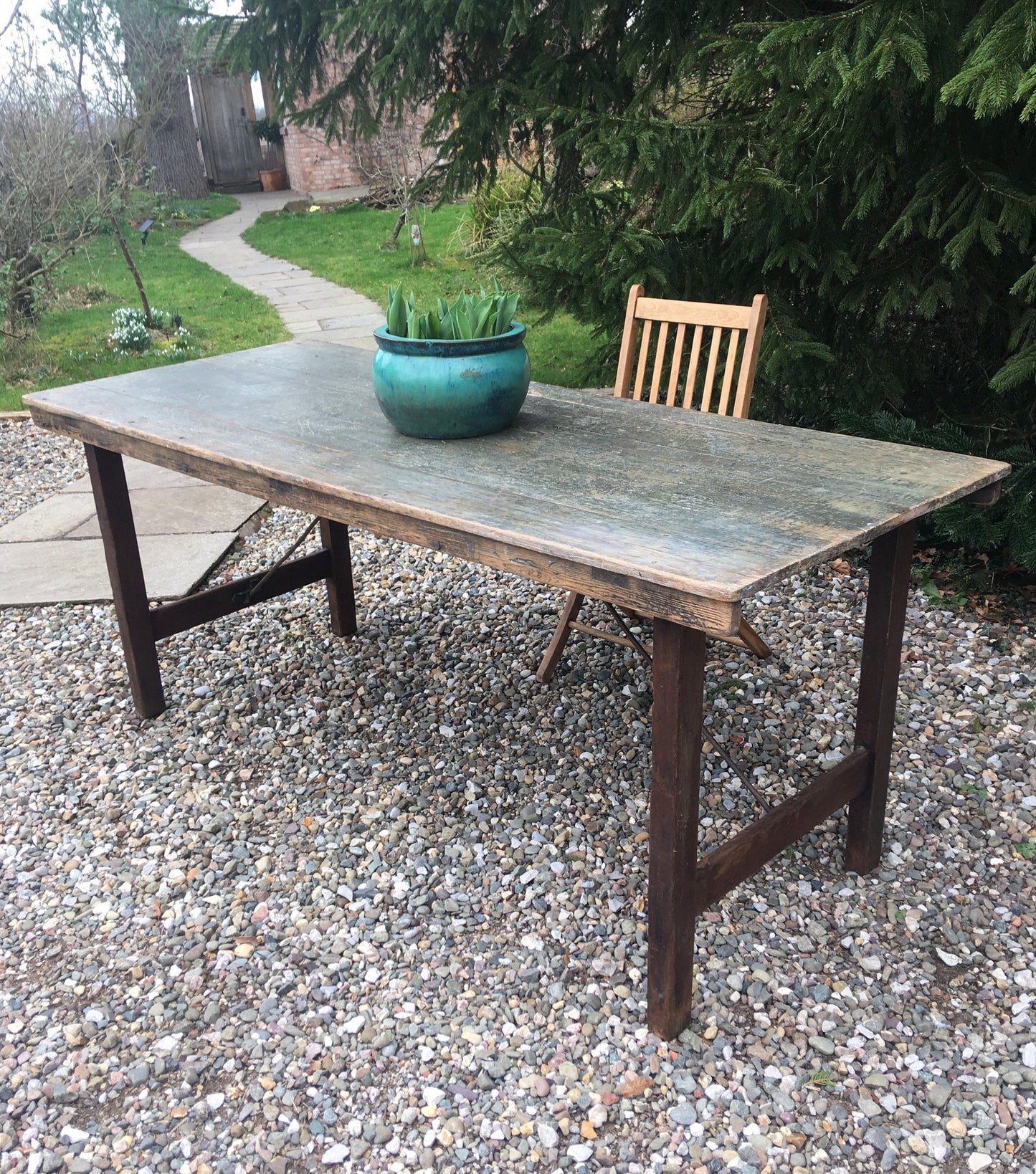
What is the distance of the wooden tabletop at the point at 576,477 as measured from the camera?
5.49 ft

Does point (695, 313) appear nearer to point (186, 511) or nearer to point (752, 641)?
point (752, 641)

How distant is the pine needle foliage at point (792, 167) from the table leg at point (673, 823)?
61.5 inches

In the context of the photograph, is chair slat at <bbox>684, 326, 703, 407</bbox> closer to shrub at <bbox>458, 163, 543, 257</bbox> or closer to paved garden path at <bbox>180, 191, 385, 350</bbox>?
paved garden path at <bbox>180, 191, 385, 350</bbox>

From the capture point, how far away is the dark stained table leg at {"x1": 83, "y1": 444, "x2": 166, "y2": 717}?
2945 mm

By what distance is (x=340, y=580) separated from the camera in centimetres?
356

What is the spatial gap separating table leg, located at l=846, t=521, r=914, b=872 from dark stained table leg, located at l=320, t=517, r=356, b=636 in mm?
1839

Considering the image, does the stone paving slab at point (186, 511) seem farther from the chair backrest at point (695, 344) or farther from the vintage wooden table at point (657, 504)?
the chair backrest at point (695, 344)

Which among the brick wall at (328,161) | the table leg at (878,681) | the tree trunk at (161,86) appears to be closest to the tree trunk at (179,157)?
the tree trunk at (161,86)

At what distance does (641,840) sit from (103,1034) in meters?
1.24

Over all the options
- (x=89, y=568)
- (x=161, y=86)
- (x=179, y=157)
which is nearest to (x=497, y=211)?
(x=89, y=568)

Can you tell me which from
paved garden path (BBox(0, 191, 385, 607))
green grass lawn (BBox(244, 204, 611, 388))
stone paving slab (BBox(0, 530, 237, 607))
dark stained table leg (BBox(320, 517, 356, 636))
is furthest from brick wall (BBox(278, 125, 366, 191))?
dark stained table leg (BBox(320, 517, 356, 636))

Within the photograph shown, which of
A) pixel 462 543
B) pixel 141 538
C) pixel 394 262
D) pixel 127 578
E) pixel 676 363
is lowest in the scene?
pixel 141 538

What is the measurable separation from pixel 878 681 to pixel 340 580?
6.33ft

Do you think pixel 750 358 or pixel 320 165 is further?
pixel 320 165
